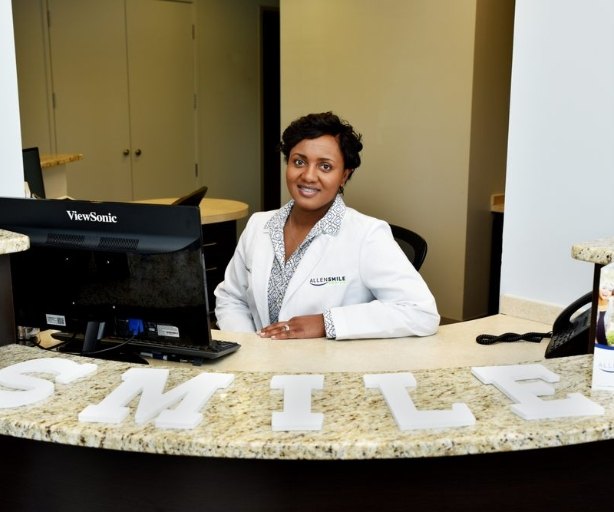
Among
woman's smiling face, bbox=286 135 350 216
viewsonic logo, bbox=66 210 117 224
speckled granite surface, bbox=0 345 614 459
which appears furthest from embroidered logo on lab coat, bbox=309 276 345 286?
speckled granite surface, bbox=0 345 614 459

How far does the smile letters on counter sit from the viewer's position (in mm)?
1220

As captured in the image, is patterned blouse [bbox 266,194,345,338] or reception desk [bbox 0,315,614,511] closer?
Result: reception desk [bbox 0,315,614,511]

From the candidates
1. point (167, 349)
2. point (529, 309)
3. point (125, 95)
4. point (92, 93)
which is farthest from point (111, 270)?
point (125, 95)

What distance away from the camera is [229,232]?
461 cm

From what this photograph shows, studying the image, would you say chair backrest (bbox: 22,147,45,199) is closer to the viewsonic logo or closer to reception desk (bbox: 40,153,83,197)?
reception desk (bbox: 40,153,83,197)

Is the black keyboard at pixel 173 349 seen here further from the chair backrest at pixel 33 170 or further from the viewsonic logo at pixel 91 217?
the chair backrest at pixel 33 170

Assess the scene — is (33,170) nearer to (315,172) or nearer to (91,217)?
(315,172)

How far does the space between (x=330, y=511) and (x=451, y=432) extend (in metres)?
0.24

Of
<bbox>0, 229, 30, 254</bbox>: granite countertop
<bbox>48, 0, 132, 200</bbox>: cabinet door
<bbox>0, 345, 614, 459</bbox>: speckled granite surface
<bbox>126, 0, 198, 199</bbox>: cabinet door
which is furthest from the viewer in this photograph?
<bbox>126, 0, 198, 199</bbox>: cabinet door

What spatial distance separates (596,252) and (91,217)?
1.13 m

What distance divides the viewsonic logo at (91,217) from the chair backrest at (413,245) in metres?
1.53

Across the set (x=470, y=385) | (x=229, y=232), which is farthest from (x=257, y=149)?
(x=470, y=385)

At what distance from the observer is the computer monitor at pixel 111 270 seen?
1.81m

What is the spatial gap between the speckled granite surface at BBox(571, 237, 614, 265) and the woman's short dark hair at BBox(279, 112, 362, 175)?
109cm
